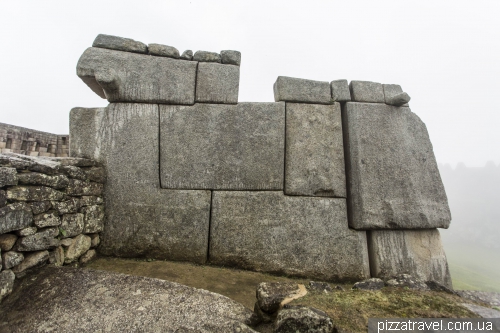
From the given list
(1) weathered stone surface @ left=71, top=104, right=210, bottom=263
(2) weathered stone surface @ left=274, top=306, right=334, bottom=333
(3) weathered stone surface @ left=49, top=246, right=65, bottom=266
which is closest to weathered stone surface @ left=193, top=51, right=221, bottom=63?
(1) weathered stone surface @ left=71, top=104, right=210, bottom=263

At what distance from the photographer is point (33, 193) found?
2178 millimetres

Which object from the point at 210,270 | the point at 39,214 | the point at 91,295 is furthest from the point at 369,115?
the point at 39,214

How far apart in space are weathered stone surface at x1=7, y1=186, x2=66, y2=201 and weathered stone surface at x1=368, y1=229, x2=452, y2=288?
3.51 meters

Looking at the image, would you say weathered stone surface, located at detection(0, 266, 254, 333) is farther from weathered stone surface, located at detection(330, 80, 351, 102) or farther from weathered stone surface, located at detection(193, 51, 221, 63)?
weathered stone surface, located at detection(330, 80, 351, 102)

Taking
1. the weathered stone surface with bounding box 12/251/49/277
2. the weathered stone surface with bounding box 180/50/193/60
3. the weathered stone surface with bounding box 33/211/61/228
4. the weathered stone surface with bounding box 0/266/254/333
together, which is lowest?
the weathered stone surface with bounding box 0/266/254/333

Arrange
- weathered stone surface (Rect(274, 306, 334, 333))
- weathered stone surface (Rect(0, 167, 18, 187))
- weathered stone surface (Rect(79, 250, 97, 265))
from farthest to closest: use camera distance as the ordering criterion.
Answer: weathered stone surface (Rect(79, 250, 97, 265)), weathered stone surface (Rect(0, 167, 18, 187)), weathered stone surface (Rect(274, 306, 334, 333))

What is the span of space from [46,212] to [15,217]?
0.94 feet

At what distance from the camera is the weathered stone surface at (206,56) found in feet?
10.7

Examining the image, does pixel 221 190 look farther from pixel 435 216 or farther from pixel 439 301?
pixel 435 216

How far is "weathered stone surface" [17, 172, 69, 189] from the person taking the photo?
2148mm

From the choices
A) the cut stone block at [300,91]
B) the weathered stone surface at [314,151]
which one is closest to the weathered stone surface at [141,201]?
the weathered stone surface at [314,151]

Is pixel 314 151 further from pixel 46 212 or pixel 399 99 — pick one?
pixel 46 212

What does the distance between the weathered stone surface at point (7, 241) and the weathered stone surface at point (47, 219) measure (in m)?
0.20

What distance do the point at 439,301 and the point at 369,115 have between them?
2.24m
